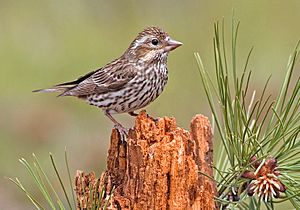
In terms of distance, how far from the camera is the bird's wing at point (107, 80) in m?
7.38

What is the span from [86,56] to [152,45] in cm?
653

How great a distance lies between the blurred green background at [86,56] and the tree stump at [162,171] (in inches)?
Result: 227

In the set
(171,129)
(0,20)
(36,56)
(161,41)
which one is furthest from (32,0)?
(171,129)

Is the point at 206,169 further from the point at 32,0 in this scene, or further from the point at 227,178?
the point at 32,0

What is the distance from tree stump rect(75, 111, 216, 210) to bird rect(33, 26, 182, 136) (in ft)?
7.48

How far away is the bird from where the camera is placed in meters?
7.08

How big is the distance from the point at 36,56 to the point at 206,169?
31.1 feet

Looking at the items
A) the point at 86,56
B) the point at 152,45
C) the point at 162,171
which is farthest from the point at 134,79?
the point at 86,56

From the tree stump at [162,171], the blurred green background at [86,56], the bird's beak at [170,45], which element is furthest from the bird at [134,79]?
the blurred green background at [86,56]

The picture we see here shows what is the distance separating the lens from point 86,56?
13.8 meters

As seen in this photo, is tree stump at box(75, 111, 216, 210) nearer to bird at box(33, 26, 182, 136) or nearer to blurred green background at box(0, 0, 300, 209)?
bird at box(33, 26, 182, 136)

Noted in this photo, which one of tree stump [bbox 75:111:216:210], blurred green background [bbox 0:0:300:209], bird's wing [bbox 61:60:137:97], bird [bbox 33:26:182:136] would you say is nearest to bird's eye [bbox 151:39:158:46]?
bird [bbox 33:26:182:136]

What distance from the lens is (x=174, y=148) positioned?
437 centimetres

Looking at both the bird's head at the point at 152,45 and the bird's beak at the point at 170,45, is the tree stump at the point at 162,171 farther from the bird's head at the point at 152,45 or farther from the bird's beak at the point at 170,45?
the bird's head at the point at 152,45
